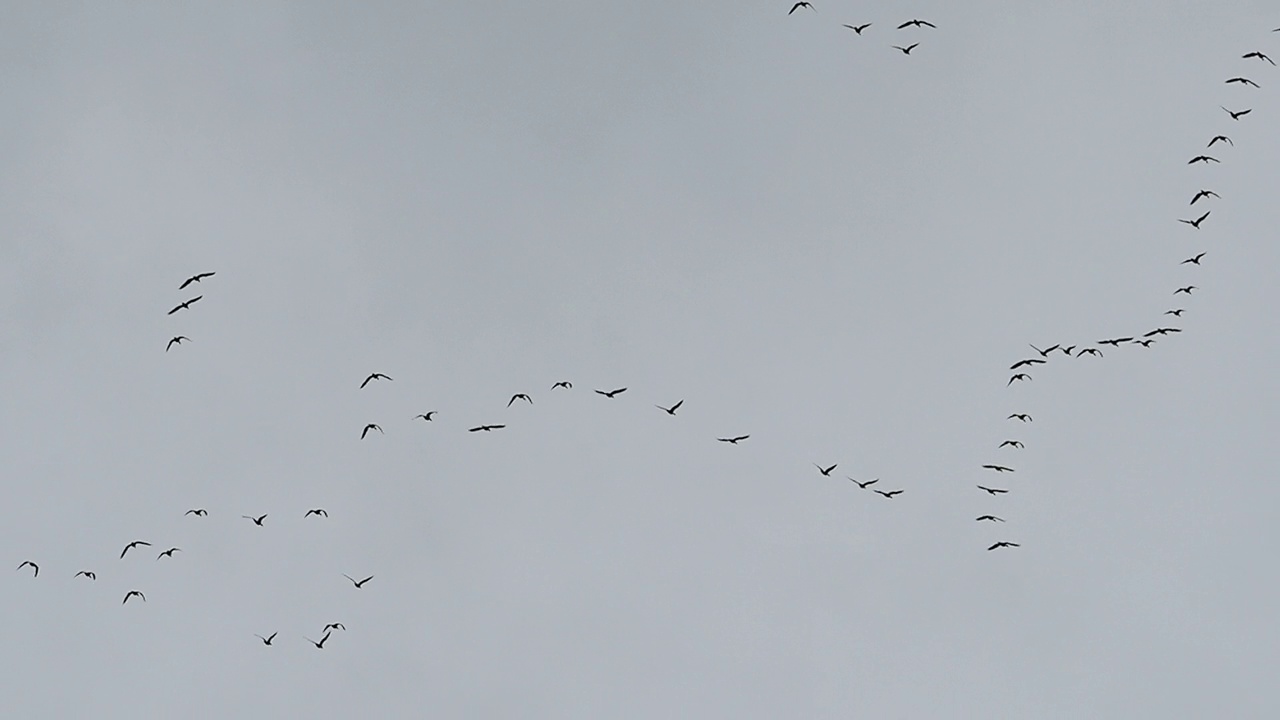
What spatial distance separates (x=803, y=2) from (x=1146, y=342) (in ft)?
138

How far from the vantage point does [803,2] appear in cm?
10256

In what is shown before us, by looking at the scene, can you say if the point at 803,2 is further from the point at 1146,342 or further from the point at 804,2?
the point at 1146,342

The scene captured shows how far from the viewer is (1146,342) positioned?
388 feet

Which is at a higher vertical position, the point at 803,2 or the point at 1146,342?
the point at 803,2

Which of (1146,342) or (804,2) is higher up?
(804,2)

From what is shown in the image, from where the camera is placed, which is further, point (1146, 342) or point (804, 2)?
point (1146, 342)

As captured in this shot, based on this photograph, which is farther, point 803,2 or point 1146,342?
point 1146,342

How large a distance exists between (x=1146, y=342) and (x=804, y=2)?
42293mm

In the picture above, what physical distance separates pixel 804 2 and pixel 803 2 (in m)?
0.52

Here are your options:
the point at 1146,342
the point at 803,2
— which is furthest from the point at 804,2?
the point at 1146,342

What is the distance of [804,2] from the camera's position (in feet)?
335
